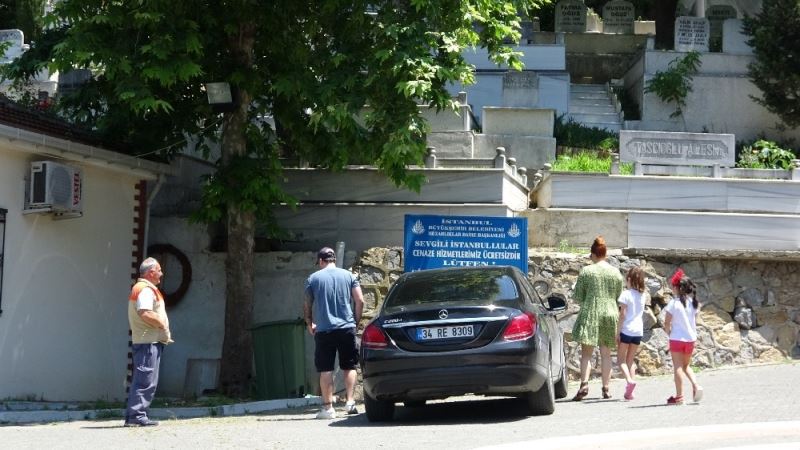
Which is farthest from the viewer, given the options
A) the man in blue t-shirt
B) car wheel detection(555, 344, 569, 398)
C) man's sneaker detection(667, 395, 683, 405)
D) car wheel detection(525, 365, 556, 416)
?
car wheel detection(555, 344, 569, 398)

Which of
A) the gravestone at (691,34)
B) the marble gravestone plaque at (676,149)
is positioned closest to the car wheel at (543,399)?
the marble gravestone plaque at (676,149)

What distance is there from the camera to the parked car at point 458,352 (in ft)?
36.4

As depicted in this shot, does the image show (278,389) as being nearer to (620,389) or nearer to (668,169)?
(620,389)

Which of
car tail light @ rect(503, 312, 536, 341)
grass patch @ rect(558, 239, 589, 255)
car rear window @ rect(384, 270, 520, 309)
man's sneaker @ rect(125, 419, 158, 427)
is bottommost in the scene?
man's sneaker @ rect(125, 419, 158, 427)

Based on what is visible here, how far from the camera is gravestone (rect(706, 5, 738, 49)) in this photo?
33.4 meters

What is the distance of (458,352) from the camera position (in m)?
11.1

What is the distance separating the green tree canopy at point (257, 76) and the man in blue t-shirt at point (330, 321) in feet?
7.33

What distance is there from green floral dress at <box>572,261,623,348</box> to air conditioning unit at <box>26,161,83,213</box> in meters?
6.24

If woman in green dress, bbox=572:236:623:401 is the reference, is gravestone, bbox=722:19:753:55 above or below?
above

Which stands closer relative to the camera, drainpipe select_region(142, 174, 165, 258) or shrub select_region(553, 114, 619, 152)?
drainpipe select_region(142, 174, 165, 258)

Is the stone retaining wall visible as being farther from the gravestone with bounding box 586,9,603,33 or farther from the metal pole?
the gravestone with bounding box 586,9,603,33

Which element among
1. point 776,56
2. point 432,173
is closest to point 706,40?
point 776,56

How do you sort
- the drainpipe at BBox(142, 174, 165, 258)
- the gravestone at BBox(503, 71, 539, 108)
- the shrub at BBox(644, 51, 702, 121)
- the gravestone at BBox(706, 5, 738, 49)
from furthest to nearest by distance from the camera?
the gravestone at BBox(706, 5, 738, 49), the shrub at BBox(644, 51, 702, 121), the gravestone at BBox(503, 71, 539, 108), the drainpipe at BBox(142, 174, 165, 258)

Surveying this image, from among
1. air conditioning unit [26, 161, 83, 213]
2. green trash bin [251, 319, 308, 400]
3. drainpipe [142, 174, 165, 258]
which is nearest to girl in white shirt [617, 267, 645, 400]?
green trash bin [251, 319, 308, 400]
